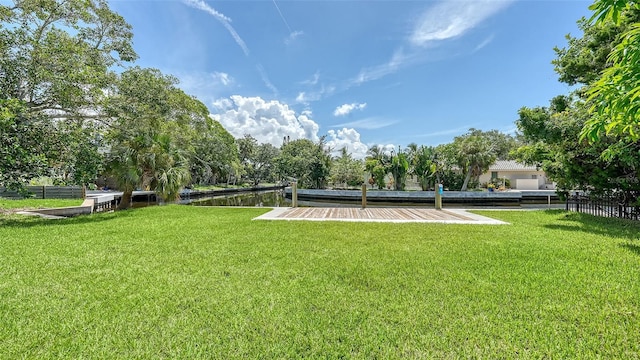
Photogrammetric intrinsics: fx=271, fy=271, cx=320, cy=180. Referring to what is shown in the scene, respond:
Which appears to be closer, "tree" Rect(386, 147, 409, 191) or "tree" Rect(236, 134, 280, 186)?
"tree" Rect(386, 147, 409, 191)

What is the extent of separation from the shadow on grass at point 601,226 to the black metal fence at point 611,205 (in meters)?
0.66

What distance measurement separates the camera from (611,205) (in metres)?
9.25

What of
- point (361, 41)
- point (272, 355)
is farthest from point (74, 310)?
point (361, 41)

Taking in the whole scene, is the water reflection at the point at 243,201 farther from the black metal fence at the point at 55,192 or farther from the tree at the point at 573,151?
the tree at the point at 573,151

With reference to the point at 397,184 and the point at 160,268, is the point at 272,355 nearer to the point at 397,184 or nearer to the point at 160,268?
the point at 160,268

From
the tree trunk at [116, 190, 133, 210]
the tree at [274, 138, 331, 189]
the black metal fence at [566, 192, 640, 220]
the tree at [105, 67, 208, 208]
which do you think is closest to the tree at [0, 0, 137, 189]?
the tree at [105, 67, 208, 208]

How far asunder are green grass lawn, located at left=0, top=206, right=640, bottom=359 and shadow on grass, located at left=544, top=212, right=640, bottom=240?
116 centimetres

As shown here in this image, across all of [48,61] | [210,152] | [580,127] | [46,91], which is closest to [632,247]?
[580,127]

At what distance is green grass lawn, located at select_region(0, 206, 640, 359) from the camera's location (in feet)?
7.27

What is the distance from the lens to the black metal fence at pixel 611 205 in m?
8.62

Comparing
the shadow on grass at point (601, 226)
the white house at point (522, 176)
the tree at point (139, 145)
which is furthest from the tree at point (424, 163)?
the tree at point (139, 145)

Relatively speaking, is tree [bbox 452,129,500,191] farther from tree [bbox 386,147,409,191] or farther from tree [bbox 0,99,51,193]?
tree [bbox 0,99,51,193]

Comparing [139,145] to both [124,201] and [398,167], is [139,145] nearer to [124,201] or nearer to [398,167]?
[124,201]

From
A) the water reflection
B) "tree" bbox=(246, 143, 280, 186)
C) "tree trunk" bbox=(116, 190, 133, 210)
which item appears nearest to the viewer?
"tree trunk" bbox=(116, 190, 133, 210)
